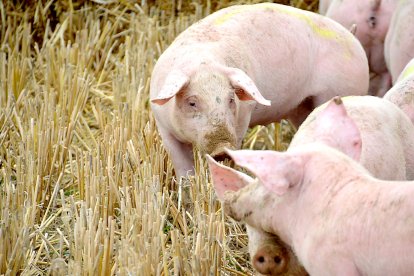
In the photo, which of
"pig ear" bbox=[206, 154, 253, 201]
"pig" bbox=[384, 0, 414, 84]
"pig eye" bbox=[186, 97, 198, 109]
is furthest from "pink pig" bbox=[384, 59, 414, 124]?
"pig ear" bbox=[206, 154, 253, 201]

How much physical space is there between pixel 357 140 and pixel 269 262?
1.78 feet

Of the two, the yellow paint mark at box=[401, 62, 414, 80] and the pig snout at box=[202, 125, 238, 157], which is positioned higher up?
the yellow paint mark at box=[401, 62, 414, 80]

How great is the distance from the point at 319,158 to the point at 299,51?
2.37 m

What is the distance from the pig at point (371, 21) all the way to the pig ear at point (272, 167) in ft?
11.2

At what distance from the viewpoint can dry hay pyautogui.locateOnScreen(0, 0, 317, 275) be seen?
394 cm

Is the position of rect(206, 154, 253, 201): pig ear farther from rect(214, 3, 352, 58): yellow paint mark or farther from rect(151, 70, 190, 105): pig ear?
rect(214, 3, 352, 58): yellow paint mark

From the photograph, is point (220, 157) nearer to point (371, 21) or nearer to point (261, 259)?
point (261, 259)

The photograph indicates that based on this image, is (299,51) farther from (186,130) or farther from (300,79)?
(186,130)

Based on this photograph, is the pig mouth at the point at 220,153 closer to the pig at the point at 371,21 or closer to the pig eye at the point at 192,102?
the pig eye at the point at 192,102

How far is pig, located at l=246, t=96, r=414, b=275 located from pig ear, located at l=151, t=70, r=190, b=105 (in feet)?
2.49

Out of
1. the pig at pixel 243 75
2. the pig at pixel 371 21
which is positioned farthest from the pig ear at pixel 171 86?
the pig at pixel 371 21

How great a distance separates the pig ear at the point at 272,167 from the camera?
3.16 metres

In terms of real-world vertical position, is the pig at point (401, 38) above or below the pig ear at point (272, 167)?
below

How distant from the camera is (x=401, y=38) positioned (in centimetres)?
592
